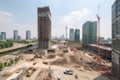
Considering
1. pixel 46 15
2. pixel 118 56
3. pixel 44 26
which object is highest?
pixel 46 15

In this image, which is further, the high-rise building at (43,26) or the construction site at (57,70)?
the high-rise building at (43,26)

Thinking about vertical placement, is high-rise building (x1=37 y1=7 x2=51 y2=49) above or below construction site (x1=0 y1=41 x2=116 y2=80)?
above

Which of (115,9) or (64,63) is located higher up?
(115,9)

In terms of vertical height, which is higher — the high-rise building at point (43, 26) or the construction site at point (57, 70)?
the high-rise building at point (43, 26)

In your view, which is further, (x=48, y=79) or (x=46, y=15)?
(x=46, y=15)

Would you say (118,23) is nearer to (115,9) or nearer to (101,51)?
(115,9)

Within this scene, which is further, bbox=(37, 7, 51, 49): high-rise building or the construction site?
bbox=(37, 7, 51, 49): high-rise building

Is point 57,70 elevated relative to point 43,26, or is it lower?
lower

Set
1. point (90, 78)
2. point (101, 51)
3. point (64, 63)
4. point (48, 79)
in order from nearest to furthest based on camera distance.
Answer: point (48, 79) < point (90, 78) < point (64, 63) < point (101, 51)

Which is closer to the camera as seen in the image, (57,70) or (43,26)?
(57,70)

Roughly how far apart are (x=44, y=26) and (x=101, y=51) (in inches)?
2490

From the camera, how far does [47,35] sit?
6038 inches

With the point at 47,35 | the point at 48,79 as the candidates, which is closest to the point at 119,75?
the point at 48,79

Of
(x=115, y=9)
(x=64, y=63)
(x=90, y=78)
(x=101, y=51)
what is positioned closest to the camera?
(x=90, y=78)
